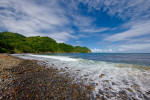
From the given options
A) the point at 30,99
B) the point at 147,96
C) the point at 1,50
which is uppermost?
the point at 1,50

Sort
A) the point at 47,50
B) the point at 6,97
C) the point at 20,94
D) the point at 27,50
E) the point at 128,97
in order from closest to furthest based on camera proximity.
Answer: the point at 6,97, the point at 20,94, the point at 128,97, the point at 27,50, the point at 47,50

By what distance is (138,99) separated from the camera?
13.4 feet

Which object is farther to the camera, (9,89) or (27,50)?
(27,50)

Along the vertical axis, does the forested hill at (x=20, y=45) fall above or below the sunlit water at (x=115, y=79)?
above

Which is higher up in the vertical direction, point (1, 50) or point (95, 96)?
point (1, 50)

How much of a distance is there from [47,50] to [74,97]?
384 ft

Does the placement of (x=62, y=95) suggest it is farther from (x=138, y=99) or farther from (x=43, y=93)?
(x=138, y=99)

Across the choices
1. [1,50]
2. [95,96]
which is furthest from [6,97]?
[1,50]

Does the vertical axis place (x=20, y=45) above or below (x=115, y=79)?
above

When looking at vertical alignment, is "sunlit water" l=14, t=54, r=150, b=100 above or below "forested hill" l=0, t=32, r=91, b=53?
below

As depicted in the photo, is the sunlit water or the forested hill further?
the forested hill

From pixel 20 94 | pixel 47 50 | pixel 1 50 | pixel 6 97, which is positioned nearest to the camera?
pixel 6 97

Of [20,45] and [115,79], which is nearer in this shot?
[115,79]

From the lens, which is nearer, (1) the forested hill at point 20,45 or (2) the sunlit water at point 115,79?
(2) the sunlit water at point 115,79
